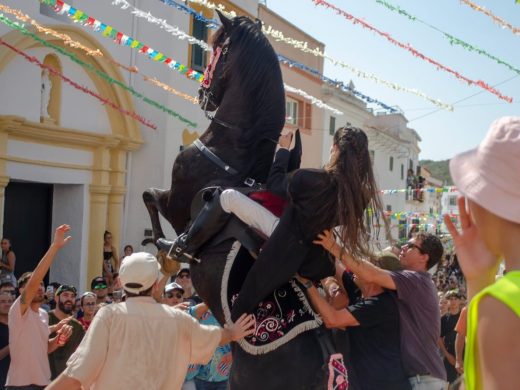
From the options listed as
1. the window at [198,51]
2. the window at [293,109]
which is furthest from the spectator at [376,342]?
the window at [293,109]

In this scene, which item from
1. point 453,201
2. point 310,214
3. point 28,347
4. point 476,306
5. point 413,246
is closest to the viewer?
point 476,306

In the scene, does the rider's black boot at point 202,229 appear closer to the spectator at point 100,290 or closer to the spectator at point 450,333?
the spectator at point 100,290

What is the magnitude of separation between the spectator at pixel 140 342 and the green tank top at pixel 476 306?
5.79 feet

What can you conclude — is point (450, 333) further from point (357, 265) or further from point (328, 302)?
point (357, 265)

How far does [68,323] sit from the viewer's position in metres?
5.99

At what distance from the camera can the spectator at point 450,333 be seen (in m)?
7.85

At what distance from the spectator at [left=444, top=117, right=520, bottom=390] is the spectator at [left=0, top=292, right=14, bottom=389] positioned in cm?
465

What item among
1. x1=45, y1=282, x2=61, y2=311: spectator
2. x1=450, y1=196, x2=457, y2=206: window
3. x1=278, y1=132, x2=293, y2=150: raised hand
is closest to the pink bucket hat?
x1=278, y1=132, x2=293, y2=150: raised hand

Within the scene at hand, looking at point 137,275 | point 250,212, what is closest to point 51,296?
point 137,275

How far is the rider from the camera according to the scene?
10.8ft

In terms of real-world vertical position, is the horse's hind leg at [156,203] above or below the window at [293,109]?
below

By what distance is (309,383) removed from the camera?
3350 mm

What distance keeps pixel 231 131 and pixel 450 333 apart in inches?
200

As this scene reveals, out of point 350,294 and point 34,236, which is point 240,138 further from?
point 34,236
